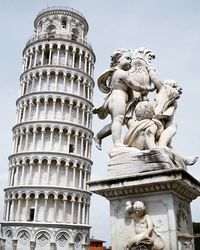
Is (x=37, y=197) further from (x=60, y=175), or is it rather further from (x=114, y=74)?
(x=114, y=74)

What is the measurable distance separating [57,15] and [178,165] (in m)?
52.8

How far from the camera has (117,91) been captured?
486 centimetres

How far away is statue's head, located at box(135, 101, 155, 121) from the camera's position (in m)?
4.59

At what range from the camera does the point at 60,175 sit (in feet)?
149

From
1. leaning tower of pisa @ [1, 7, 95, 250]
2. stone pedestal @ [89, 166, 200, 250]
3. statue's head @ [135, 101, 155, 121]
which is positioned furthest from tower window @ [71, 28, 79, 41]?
stone pedestal @ [89, 166, 200, 250]

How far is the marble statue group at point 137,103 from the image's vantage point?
14.9 ft

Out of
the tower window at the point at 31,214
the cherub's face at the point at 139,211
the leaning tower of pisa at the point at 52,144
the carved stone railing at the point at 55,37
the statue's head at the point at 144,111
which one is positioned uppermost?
the carved stone railing at the point at 55,37

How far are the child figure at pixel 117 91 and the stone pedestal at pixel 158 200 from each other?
65 centimetres

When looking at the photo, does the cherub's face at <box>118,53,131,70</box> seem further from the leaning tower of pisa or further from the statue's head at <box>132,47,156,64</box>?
the leaning tower of pisa

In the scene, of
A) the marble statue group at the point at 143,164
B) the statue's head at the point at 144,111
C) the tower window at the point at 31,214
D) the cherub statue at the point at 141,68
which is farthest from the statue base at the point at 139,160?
the tower window at the point at 31,214

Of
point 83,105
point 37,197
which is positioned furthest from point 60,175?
point 83,105

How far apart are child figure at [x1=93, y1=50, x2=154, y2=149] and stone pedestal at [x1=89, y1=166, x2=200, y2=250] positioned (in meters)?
0.65

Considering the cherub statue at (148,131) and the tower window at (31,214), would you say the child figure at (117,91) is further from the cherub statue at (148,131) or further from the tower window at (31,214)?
the tower window at (31,214)

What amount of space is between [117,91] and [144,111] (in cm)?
51
